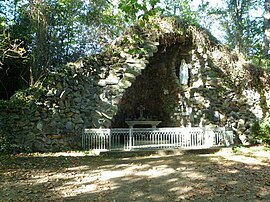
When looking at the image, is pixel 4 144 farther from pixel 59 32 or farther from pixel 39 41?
pixel 59 32

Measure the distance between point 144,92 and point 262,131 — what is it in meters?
4.75

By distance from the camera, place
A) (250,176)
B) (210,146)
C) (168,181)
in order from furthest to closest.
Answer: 1. (210,146)
2. (250,176)
3. (168,181)

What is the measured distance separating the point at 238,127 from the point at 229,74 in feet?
6.12

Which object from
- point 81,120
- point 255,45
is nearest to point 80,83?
point 81,120

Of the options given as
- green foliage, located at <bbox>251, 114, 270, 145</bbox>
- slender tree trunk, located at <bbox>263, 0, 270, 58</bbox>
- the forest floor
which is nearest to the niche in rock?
green foliage, located at <bbox>251, 114, 270, 145</bbox>

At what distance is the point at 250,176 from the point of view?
14.4 feet

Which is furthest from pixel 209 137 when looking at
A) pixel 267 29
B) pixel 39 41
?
pixel 267 29

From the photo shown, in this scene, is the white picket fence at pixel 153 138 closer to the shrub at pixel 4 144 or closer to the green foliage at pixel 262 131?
the green foliage at pixel 262 131

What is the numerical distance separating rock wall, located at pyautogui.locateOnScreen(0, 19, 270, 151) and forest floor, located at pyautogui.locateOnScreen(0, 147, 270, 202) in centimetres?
171

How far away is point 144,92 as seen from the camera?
11.1 m

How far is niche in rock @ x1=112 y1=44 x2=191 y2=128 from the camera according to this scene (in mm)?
10297

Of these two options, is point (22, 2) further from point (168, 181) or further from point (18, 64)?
point (168, 181)

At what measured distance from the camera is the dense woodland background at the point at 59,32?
850cm

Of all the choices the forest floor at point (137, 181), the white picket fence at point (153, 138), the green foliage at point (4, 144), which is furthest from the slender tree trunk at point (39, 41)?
the forest floor at point (137, 181)
